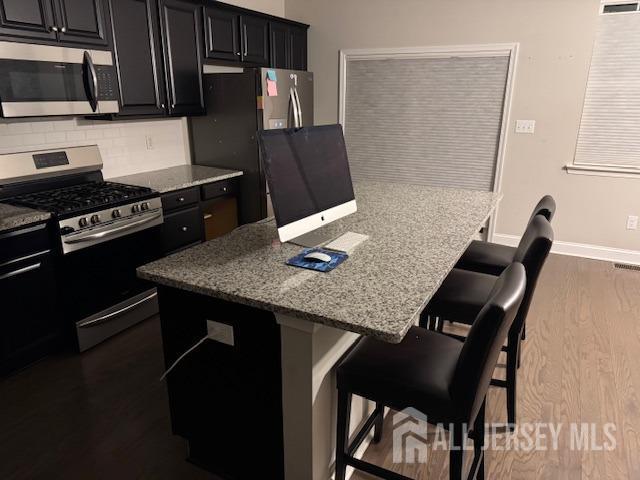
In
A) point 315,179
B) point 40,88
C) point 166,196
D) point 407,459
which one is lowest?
point 407,459

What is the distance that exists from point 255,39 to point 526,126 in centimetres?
263

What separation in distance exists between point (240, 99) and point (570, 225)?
3.23 metres

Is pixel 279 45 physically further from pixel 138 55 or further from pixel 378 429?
pixel 378 429

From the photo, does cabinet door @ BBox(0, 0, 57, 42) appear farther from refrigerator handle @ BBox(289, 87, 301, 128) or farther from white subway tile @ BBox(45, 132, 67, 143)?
refrigerator handle @ BBox(289, 87, 301, 128)

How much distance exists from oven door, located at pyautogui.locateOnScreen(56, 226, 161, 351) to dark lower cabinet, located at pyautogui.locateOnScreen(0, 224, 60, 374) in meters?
0.09

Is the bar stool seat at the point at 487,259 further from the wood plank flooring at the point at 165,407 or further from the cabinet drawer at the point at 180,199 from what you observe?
the cabinet drawer at the point at 180,199

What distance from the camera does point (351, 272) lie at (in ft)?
5.02

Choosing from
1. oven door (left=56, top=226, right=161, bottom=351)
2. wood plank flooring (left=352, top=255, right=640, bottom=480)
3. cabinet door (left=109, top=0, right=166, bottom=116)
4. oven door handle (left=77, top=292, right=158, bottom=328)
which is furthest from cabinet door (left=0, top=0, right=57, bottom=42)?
wood plank flooring (left=352, top=255, right=640, bottom=480)

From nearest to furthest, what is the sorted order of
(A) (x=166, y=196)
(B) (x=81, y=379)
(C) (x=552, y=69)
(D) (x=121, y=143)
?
(B) (x=81, y=379) < (A) (x=166, y=196) < (D) (x=121, y=143) < (C) (x=552, y=69)

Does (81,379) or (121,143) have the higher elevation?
(121,143)

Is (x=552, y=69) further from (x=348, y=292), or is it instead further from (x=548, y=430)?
(x=348, y=292)

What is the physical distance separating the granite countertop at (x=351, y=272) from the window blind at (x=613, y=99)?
98.8 inches

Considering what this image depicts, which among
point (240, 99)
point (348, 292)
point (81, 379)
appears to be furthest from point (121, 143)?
point (348, 292)

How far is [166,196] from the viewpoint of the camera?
312 cm
